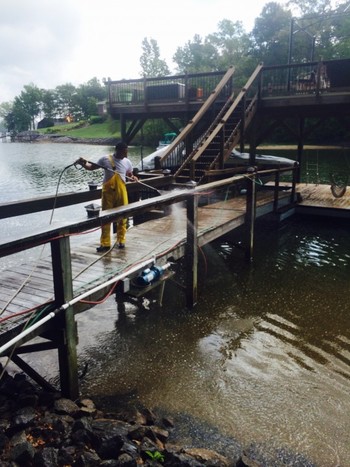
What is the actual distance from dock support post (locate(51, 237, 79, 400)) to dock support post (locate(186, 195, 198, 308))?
10.1 ft

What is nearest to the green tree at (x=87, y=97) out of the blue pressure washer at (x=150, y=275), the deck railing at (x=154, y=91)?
the deck railing at (x=154, y=91)

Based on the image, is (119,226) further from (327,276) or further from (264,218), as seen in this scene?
(264,218)

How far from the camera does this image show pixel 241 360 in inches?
232

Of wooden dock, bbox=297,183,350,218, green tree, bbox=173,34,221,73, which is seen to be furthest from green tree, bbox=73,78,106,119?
wooden dock, bbox=297,183,350,218

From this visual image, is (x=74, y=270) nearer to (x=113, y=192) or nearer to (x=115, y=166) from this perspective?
(x=113, y=192)

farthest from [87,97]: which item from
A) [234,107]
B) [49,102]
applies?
[234,107]

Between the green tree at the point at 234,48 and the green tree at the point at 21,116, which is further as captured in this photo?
the green tree at the point at 21,116

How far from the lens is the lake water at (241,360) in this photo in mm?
4426

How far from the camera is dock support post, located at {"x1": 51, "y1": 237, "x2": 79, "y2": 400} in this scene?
408 centimetres

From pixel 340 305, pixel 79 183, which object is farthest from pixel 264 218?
pixel 79 183

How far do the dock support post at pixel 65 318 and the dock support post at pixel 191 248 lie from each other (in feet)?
10.1

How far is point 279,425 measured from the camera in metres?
4.52

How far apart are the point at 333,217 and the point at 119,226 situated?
9.69 meters

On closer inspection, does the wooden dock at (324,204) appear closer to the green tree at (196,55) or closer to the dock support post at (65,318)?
the dock support post at (65,318)
